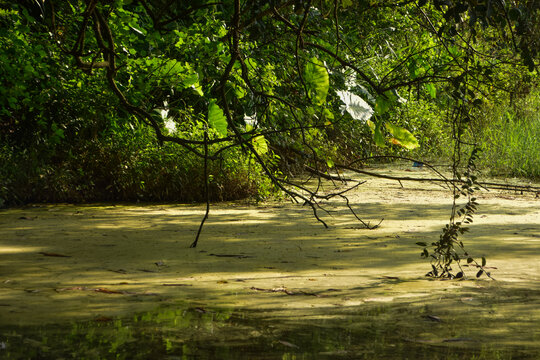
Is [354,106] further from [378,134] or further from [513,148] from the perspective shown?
[378,134]

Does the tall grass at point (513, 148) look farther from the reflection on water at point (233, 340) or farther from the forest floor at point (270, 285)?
the reflection on water at point (233, 340)

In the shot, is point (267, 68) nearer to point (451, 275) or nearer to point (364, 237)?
point (364, 237)

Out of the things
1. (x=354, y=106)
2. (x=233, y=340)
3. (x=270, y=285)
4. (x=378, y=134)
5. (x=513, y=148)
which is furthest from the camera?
(x=513, y=148)

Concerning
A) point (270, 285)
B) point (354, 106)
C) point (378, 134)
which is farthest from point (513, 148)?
point (270, 285)

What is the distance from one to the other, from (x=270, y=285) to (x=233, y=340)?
0.87m

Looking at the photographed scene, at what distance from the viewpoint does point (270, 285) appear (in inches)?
122

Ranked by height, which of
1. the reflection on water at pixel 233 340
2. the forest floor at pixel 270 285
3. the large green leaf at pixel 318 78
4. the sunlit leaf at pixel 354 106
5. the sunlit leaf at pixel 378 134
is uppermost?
the sunlit leaf at pixel 354 106

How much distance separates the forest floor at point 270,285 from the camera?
2.27 meters

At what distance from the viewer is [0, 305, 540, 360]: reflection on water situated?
6.82 feet

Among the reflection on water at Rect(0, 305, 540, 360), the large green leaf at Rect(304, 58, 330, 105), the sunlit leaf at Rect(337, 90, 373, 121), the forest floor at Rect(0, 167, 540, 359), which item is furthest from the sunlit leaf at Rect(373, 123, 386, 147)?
the sunlit leaf at Rect(337, 90, 373, 121)

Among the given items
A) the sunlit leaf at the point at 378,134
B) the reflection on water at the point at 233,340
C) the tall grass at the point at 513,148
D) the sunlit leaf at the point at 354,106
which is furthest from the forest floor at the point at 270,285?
the tall grass at the point at 513,148

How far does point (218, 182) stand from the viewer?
6.42 metres

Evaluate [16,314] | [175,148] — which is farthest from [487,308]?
[175,148]

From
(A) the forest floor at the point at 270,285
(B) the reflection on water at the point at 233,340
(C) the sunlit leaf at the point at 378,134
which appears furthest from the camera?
(C) the sunlit leaf at the point at 378,134
